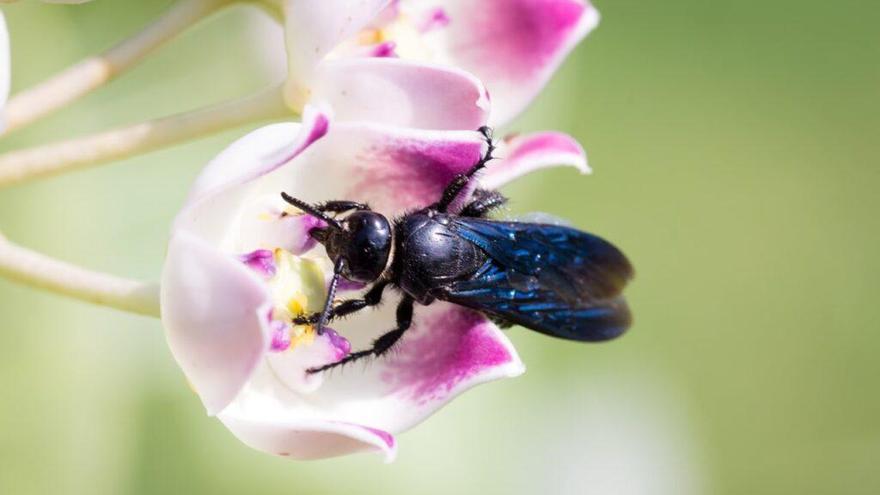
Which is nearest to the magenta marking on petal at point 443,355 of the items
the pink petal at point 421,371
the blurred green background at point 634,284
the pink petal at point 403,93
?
the pink petal at point 421,371

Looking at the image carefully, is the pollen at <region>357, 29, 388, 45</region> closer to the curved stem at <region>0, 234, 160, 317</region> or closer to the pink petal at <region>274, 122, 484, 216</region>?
the pink petal at <region>274, 122, 484, 216</region>

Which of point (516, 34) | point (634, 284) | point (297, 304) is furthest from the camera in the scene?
point (634, 284)

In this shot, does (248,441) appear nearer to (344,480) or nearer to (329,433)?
(329,433)

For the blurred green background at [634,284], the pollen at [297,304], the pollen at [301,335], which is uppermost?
the pollen at [297,304]

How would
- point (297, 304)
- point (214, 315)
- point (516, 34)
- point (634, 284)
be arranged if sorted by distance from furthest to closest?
point (634, 284), point (516, 34), point (297, 304), point (214, 315)

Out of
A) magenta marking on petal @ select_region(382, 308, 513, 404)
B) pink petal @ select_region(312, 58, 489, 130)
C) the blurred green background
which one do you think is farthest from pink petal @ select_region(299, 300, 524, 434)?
the blurred green background

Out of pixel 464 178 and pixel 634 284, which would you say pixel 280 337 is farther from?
pixel 634 284

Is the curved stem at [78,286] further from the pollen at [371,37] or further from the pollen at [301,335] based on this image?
the pollen at [371,37]

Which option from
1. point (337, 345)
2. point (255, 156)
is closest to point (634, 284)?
point (337, 345)
